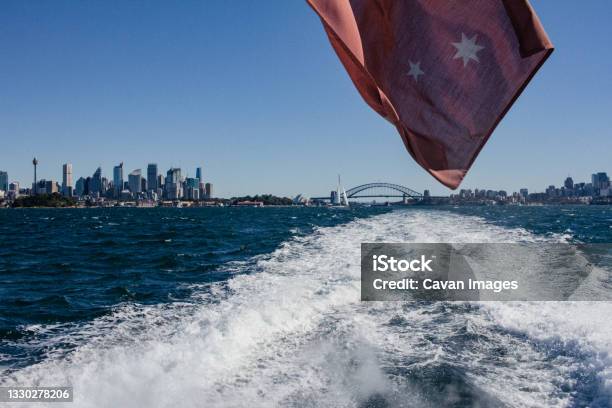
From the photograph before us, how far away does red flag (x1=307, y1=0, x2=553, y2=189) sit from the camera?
371 centimetres

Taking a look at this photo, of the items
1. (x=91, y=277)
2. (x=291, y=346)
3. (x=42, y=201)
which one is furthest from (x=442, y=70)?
(x=42, y=201)

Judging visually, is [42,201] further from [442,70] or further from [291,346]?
[442,70]

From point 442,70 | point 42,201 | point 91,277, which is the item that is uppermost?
point 442,70

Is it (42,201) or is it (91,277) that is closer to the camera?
(91,277)

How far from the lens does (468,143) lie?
3951mm

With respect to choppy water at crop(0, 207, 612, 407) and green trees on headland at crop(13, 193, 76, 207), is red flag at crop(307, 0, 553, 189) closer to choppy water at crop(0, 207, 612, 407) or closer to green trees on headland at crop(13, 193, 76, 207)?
choppy water at crop(0, 207, 612, 407)

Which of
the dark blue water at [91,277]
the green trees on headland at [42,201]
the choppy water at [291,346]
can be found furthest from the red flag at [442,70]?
the green trees on headland at [42,201]

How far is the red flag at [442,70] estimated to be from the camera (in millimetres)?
3707

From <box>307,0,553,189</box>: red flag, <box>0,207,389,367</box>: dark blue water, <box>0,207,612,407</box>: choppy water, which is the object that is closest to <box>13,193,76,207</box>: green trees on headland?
<box>0,207,389,367</box>: dark blue water

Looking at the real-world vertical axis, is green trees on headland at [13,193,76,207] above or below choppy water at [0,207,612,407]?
above

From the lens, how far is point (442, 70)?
402 centimetres

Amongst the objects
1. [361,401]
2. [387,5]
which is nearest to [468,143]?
[387,5]

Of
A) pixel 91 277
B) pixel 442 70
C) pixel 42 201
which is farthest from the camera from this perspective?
pixel 42 201

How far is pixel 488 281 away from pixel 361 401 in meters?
8.63
